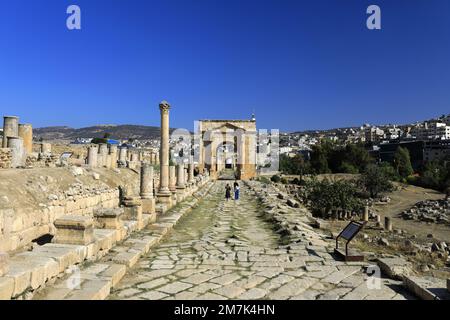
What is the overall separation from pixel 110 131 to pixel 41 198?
109683 mm

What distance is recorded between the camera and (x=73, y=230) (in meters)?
5.49

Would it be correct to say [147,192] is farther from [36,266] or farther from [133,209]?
[36,266]

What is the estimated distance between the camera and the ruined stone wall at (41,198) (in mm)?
6593

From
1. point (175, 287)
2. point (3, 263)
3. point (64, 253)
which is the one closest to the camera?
point (3, 263)

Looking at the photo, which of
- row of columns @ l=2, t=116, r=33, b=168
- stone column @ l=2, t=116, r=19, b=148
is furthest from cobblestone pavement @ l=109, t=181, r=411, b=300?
stone column @ l=2, t=116, r=19, b=148

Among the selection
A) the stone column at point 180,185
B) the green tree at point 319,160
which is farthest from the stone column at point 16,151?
the green tree at point 319,160

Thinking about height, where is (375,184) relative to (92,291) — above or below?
below

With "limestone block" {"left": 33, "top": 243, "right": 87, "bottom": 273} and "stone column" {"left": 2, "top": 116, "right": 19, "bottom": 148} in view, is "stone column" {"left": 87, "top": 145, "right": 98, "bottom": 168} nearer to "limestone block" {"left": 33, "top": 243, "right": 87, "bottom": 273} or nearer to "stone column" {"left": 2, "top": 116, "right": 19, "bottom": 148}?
"stone column" {"left": 2, "top": 116, "right": 19, "bottom": 148}

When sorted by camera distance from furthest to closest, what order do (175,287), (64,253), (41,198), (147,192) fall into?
1. (147,192)
2. (41,198)
3. (64,253)
4. (175,287)

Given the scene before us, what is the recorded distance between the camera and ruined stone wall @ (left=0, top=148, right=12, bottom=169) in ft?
36.0

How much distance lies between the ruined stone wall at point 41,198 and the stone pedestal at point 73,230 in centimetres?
60

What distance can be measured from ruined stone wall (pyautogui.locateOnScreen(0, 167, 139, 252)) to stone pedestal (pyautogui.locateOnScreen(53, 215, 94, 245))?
0.60 meters

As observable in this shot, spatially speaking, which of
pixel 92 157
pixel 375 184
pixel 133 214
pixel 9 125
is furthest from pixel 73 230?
pixel 375 184
